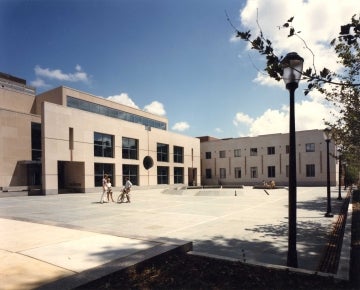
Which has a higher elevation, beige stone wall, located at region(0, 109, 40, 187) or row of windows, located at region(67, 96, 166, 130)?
row of windows, located at region(67, 96, 166, 130)

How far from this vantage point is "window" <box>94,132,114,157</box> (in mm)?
36672

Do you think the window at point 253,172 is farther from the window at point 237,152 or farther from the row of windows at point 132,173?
the row of windows at point 132,173

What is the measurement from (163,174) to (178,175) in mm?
4362

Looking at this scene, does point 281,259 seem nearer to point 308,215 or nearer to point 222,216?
point 222,216

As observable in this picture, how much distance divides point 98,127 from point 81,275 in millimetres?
33610

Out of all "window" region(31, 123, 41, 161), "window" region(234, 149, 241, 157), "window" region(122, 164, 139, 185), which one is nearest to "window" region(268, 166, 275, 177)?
"window" region(234, 149, 241, 157)

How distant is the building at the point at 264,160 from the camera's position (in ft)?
159

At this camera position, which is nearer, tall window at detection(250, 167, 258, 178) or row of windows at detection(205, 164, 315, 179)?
row of windows at detection(205, 164, 315, 179)

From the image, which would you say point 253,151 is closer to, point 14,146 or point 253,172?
point 253,172

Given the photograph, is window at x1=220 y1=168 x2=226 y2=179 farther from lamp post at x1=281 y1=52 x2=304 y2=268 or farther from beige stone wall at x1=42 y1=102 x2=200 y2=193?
lamp post at x1=281 y1=52 x2=304 y2=268

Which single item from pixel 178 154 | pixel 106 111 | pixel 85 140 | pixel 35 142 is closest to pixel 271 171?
pixel 178 154

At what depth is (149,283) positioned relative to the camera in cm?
470

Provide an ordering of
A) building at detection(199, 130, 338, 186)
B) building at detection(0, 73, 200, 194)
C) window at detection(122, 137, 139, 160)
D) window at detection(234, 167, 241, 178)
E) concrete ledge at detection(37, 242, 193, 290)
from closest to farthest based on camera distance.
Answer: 1. concrete ledge at detection(37, 242, 193, 290)
2. building at detection(0, 73, 200, 194)
3. window at detection(122, 137, 139, 160)
4. building at detection(199, 130, 338, 186)
5. window at detection(234, 167, 241, 178)

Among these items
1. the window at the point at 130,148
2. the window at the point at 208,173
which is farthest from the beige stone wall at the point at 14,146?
the window at the point at 208,173
